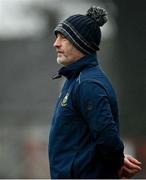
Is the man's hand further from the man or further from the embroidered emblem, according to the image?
the embroidered emblem

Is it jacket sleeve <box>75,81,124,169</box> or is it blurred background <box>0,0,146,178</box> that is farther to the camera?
blurred background <box>0,0,146,178</box>

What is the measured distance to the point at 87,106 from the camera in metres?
3.40

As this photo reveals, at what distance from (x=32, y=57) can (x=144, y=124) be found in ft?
4.79

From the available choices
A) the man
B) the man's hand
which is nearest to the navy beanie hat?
the man

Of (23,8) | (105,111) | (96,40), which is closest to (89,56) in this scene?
(96,40)

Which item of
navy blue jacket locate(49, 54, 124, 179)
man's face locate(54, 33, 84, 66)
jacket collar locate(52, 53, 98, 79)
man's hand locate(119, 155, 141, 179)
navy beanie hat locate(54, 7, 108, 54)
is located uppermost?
navy beanie hat locate(54, 7, 108, 54)

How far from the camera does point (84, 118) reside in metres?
3.43

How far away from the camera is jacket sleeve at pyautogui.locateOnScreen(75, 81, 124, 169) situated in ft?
11.0

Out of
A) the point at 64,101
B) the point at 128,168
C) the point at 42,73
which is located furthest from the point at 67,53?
the point at 42,73

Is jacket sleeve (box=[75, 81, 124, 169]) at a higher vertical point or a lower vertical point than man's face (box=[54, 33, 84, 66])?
lower

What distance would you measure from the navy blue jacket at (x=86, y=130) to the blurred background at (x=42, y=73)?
3.34 meters

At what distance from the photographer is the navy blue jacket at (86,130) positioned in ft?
11.1

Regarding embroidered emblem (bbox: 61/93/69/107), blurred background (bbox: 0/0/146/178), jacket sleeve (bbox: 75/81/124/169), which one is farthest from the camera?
blurred background (bbox: 0/0/146/178)

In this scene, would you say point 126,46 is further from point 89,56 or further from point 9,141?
point 89,56
